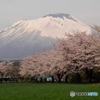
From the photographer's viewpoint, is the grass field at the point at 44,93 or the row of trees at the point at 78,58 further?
the row of trees at the point at 78,58

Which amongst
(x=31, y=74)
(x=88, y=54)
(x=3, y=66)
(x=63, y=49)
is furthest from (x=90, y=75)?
(x=3, y=66)

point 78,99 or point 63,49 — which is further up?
point 63,49

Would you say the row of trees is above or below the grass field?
above

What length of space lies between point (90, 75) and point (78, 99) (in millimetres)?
40288

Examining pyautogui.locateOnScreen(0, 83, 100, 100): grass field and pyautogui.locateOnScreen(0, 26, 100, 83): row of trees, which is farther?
pyautogui.locateOnScreen(0, 26, 100, 83): row of trees

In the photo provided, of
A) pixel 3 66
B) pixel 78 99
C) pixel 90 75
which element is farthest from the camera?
pixel 3 66

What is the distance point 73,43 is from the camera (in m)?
59.8

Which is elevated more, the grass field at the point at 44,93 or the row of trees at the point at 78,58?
the row of trees at the point at 78,58

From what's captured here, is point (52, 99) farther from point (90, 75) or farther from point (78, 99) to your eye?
point (90, 75)

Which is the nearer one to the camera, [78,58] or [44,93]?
[44,93]

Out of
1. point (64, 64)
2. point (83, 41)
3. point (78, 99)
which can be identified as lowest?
point (78, 99)

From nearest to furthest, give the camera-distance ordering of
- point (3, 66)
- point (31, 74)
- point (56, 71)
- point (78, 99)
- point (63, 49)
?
point (78, 99) → point (63, 49) → point (56, 71) → point (31, 74) → point (3, 66)

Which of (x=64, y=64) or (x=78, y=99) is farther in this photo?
(x=64, y=64)

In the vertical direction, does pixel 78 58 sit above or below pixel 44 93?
above
